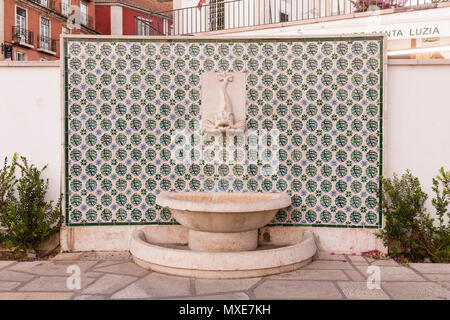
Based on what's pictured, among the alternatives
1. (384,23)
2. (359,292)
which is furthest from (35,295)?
(384,23)

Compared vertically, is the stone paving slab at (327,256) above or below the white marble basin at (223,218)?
below

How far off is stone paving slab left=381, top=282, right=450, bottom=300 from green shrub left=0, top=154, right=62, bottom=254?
147 inches

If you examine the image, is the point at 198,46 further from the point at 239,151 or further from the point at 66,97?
the point at 66,97

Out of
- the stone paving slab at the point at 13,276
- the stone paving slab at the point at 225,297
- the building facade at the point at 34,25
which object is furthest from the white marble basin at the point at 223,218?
the building facade at the point at 34,25

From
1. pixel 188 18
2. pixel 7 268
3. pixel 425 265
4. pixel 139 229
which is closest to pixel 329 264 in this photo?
pixel 425 265

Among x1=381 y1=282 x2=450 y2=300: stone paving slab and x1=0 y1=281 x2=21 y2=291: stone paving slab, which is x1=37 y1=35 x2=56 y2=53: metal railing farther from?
x1=381 y1=282 x2=450 y2=300: stone paving slab

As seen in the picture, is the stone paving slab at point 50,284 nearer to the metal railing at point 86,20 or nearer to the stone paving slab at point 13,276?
the stone paving slab at point 13,276

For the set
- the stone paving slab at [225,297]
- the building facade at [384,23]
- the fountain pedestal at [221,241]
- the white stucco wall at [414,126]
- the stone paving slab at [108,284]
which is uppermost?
the building facade at [384,23]

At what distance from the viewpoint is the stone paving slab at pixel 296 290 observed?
136 inches

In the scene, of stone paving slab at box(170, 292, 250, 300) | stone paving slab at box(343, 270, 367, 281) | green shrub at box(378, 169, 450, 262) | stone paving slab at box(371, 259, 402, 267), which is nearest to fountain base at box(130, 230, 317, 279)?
stone paving slab at box(170, 292, 250, 300)

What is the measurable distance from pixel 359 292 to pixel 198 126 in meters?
2.56

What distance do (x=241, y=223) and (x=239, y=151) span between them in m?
1.16

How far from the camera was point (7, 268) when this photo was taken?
4.26 meters

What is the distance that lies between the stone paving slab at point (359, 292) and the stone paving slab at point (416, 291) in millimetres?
105
